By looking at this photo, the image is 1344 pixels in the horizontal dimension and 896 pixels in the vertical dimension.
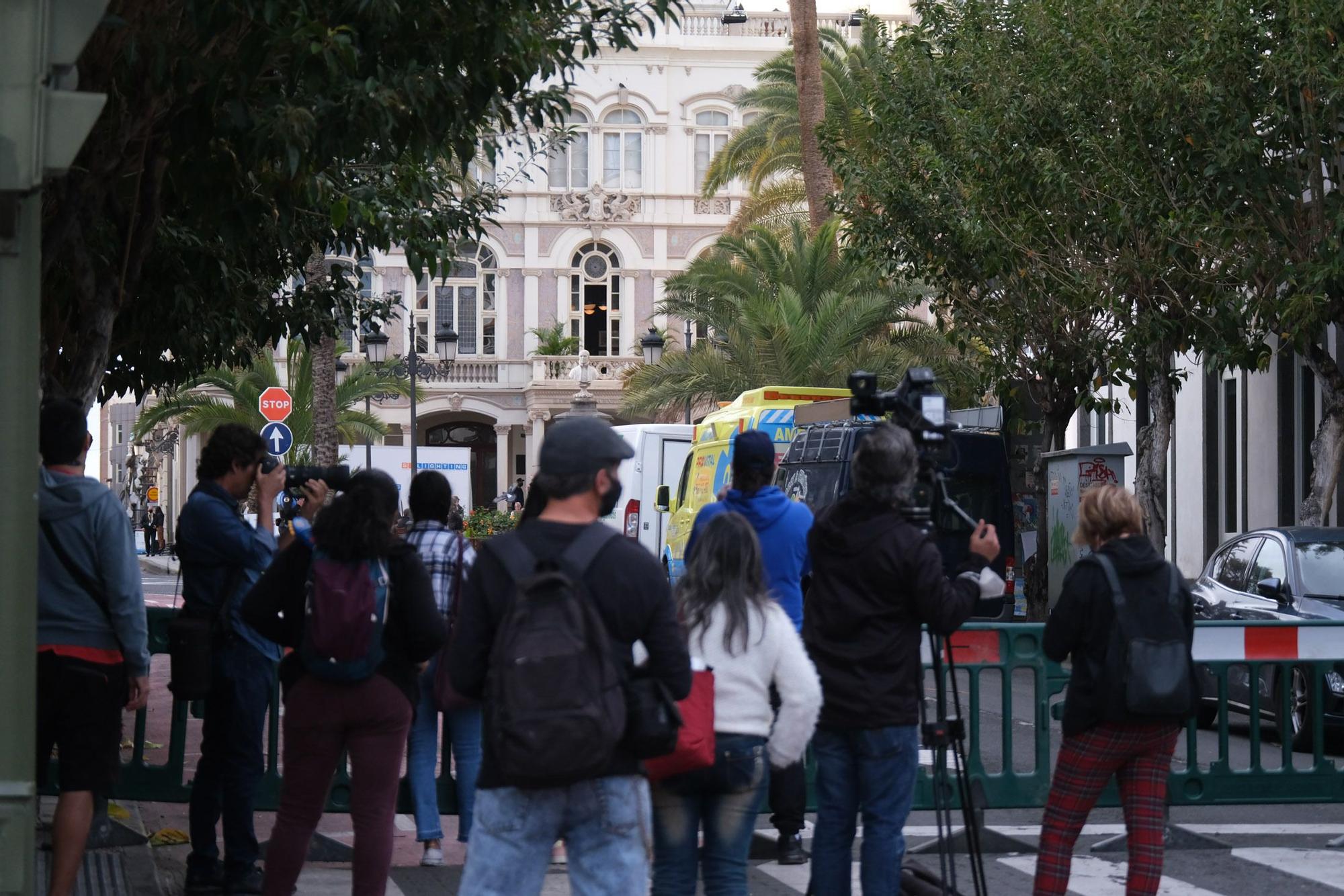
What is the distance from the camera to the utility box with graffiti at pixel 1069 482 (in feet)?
71.4

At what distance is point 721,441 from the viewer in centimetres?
2375

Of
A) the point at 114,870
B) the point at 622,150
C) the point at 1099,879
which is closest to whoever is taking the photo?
the point at 114,870

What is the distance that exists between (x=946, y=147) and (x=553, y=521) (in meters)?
19.7

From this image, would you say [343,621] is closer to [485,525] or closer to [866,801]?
[866,801]

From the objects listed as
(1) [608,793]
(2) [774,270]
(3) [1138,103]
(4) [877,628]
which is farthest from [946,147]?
(1) [608,793]

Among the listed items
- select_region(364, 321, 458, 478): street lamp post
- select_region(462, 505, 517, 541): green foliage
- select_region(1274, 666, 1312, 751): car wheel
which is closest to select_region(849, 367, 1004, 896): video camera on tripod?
select_region(1274, 666, 1312, 751): car wheel

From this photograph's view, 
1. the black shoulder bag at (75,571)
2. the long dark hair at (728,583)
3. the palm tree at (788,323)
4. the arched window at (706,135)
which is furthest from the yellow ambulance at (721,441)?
the arched window at (706,135)

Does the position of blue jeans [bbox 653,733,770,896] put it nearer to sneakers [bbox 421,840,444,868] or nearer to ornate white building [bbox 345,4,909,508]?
sneakers [bbox 421,840,444,868]

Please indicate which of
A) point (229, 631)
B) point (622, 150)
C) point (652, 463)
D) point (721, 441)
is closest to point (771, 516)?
point (229, 631)

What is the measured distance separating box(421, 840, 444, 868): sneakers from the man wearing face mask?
3.63 metres

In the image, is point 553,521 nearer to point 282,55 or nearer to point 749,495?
point 749,495

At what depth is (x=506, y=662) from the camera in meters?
4.29

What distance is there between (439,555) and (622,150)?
55998mm

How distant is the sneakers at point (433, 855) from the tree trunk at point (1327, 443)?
12256mm
